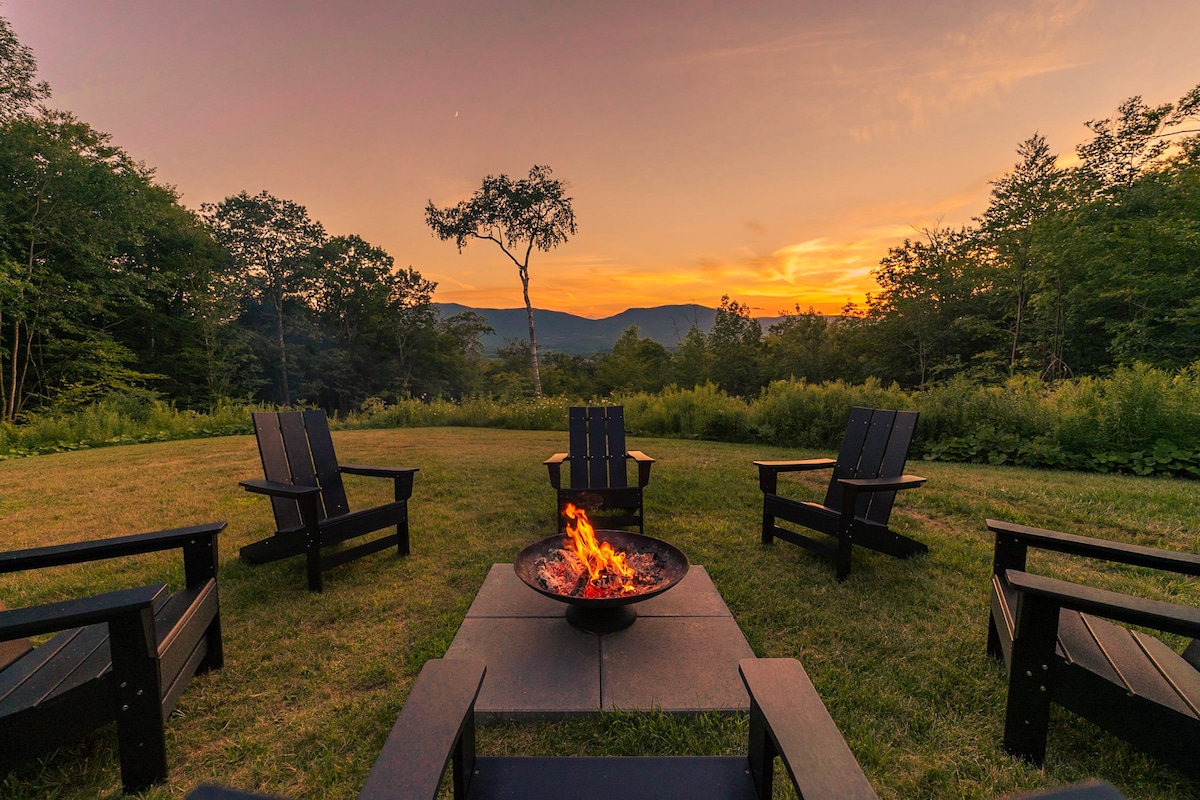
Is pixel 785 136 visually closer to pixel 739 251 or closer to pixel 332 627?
pixel 739 251

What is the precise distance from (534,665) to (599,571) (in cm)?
57

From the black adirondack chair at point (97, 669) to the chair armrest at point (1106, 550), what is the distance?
3.46m

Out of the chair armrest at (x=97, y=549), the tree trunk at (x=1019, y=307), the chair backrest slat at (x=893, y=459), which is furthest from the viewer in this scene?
the tree trunk at (x=1019, y=307)

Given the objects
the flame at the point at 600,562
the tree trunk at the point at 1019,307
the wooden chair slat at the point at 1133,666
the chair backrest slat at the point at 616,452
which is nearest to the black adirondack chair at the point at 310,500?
the flame at the point at 600,562

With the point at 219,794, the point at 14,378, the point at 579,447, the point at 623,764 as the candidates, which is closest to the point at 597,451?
A: the point at 579,447

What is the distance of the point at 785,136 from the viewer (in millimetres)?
7723

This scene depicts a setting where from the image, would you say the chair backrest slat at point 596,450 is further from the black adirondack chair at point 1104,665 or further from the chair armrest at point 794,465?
the black adirondack chair at point 1104,665

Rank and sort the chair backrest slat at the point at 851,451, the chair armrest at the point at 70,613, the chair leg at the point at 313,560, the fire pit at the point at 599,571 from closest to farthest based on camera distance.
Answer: the chair armrest at the point at 70,613, the fire pit at the point at 599,571, the chair leg at the point at 313,560, the chair backrest slat at the point at 851,451

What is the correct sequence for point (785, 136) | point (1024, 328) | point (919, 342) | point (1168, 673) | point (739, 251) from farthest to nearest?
point (919, 342)
point (1024, 328)
point (739, 251)
point (785, 136)
point (1168, 673)

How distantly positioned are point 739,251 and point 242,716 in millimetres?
14706

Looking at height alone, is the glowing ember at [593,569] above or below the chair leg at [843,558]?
above

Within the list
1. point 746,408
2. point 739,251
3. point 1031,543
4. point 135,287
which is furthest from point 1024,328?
point 135,287

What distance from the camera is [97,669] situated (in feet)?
5.13

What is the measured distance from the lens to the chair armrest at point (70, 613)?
129cm
